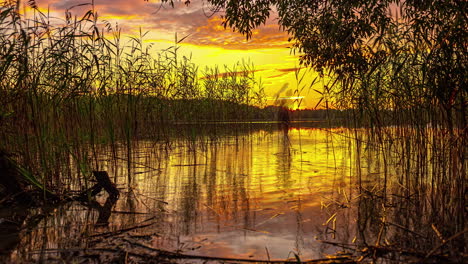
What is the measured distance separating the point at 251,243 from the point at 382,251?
36.2 inches

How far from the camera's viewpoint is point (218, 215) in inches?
142

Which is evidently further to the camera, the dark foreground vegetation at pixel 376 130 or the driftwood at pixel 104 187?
the driftwood at pixel 104 187

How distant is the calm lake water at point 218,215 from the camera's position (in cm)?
276

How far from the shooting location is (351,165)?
6.86 m

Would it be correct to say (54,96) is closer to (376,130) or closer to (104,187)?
(104,187)

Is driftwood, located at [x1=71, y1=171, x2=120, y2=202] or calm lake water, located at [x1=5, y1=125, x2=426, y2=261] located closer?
calm lake water, located at [x1=5, y1=125, x2=426, y2=261]

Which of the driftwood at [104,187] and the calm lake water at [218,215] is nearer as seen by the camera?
the calm lake water at [218,215]

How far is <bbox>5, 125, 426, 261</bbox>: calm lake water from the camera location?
2758 mm

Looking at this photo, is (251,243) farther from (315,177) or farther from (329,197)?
(315,177)

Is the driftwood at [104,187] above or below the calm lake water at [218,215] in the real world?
above

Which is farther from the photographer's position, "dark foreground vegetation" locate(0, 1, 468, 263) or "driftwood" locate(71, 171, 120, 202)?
"driftwood" locate(71, 171, 120, 202)

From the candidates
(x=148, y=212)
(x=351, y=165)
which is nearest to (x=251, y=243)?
(x=148, y=212)

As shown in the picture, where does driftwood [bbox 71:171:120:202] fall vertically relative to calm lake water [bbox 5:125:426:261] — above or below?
above

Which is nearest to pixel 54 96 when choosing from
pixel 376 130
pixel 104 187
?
pixel 104 187
